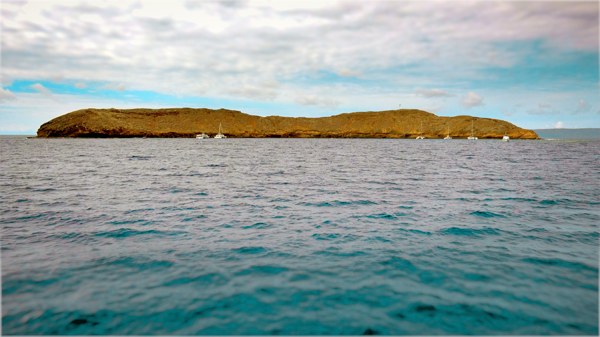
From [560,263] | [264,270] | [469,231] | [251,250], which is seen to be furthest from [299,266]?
[560,263]

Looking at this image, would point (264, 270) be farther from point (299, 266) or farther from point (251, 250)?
point (251, 250)

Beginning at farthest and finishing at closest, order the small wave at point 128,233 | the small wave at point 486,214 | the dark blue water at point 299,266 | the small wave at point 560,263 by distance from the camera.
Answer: the small wave at point 486,214 → the small wave at point 128,233 → the small wave at point 560,263 → the dark blue water at point 299,266

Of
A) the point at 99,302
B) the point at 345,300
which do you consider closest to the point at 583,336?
the point at 345,300

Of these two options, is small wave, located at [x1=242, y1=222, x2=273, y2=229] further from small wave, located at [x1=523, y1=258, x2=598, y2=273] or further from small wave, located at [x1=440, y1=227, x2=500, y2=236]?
small wave, located at [x1=523, y1=258, x2=598, y2=273]

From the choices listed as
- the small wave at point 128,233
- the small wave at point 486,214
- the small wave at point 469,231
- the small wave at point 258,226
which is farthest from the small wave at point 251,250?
the small wave at point 486,214

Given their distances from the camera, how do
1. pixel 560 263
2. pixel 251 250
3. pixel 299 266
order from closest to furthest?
1. pixel 299 266
2. pixel 560 263
3. pixel 251 250

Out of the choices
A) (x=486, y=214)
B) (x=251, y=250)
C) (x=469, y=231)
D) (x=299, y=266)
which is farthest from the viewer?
(x=486, y=214)

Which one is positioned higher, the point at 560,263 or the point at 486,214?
the point at 486,214

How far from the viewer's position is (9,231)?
12641 millimetres

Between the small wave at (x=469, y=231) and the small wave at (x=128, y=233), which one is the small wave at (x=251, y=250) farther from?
the small wave at (x=469, y=231)

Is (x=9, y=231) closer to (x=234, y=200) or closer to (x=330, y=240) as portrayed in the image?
(x=234, y=200)

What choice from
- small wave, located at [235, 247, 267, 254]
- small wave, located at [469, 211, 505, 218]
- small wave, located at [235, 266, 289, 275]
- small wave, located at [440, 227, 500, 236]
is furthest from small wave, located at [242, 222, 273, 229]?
small wave, located at [469, 211, 505, 218]

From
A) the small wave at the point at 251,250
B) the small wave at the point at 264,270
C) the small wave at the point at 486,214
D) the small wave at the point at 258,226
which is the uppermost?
the small wave at the point at 486,214

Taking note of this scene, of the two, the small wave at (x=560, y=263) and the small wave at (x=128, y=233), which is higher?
the small wave at (x=560, y=263)
